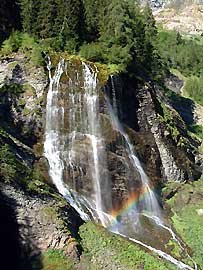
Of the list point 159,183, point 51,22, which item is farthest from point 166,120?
point 51,22

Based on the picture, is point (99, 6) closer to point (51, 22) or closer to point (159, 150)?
point (51, 22)

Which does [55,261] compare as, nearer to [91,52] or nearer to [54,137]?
[54,137]

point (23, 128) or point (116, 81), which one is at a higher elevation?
point (116, 81)

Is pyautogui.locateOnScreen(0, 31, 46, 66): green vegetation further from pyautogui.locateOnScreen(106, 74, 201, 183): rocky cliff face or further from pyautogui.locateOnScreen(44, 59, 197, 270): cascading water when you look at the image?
pyautogui.locateOnScreen(106, 74, 201, 183): rocky cliff face

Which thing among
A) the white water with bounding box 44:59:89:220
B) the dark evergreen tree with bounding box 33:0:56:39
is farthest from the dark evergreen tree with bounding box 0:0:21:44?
the white water with bounding box 44:59:89:220

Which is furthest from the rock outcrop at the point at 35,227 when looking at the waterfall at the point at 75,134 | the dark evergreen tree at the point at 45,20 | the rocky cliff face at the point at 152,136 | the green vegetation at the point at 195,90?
the green vegetation at the point at 195,90

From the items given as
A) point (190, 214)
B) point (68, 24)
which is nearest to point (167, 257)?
point (190, 214)
